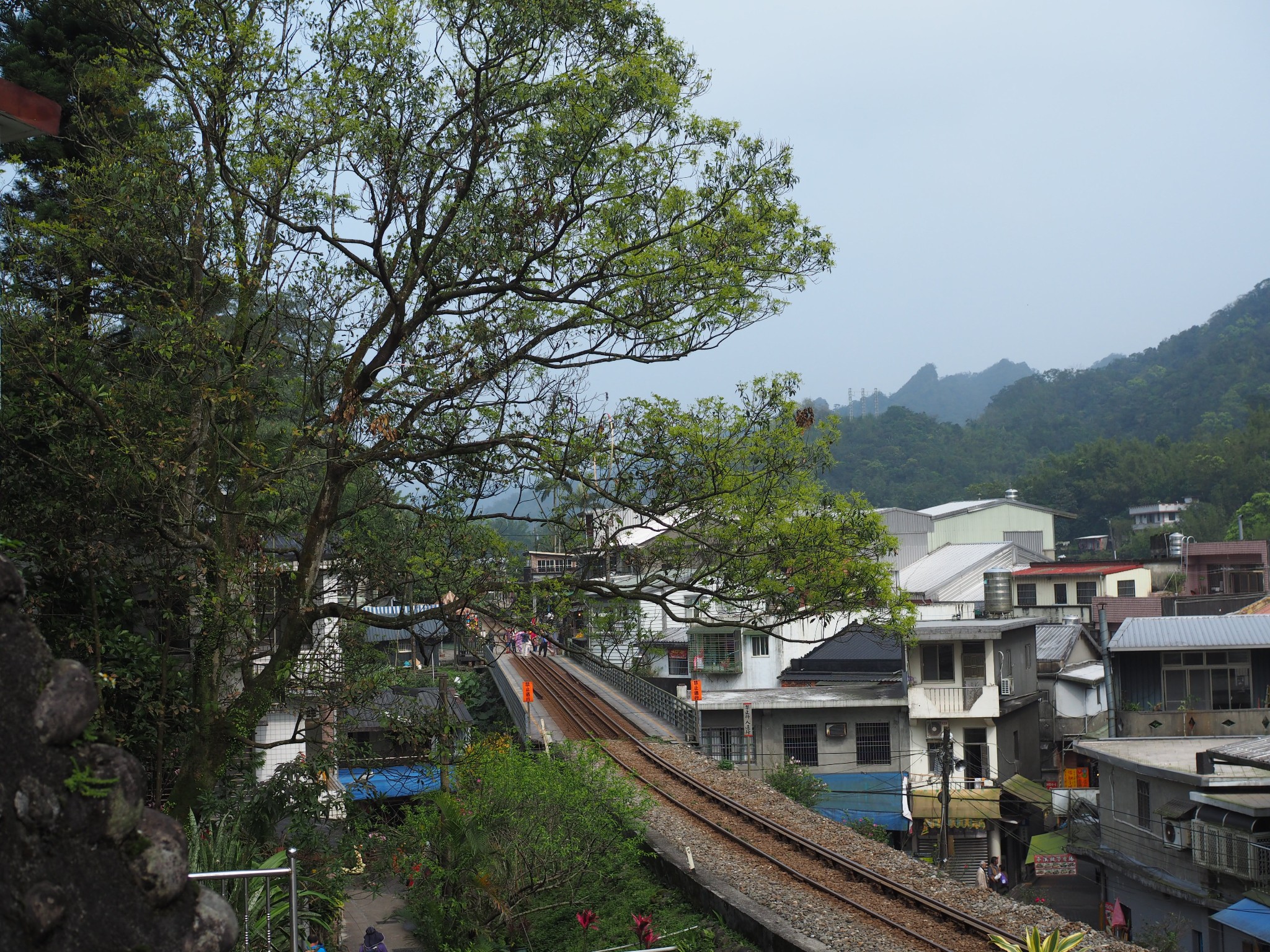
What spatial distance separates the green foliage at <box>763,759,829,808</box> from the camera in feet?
60.6


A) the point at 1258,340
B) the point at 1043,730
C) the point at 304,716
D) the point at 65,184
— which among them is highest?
the point at 1258,340

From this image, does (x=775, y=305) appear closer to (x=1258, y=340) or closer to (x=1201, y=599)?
(x=1201, y=599)

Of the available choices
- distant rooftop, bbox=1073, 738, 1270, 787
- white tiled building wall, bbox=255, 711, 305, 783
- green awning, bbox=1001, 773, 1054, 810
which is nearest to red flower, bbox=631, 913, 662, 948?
white tiled building wall, bbox=255, 711, 305, 783

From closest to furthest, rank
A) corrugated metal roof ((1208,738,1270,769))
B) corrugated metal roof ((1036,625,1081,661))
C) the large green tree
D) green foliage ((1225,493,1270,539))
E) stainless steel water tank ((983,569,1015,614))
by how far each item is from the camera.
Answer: the large green tree
corrugated metal roof ((1208,738,1270,769))
stainless steel water tank ((983,569,1015,614))
corrugated metal roof ((1036,625,1081,661))
green foliage ((1225,493,1270,539))

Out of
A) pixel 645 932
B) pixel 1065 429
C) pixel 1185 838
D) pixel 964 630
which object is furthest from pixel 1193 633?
pixel 1065 429

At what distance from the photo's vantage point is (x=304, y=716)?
8414 millimetres

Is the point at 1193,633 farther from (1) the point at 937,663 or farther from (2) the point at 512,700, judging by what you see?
(2) the point at 512,700

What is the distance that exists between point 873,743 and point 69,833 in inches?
851

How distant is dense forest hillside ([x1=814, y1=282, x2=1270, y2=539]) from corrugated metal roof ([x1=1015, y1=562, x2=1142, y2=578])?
2051cm

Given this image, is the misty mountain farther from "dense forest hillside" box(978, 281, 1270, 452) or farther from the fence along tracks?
the fence along tracks

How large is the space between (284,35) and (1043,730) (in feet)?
79.9

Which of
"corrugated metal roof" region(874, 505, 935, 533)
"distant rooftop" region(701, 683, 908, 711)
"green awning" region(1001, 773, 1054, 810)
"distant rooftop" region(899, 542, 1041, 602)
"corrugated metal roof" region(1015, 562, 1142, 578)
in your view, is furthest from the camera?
"corrugated metal roof" region(874, 505, 935, 533)

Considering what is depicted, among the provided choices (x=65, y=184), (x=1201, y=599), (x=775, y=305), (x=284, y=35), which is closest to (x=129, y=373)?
(x=65, y=184)

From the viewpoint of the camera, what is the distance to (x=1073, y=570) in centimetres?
3578
